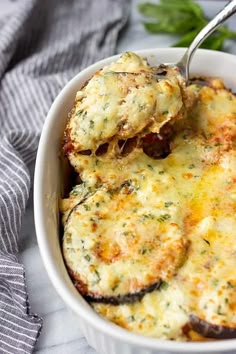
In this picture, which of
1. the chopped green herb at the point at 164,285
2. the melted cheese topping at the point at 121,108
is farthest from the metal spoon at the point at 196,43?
the chopped green herb at the point at 164,285

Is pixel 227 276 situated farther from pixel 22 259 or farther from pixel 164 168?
pixel 22 259

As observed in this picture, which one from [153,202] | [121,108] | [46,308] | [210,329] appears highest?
[121,108]

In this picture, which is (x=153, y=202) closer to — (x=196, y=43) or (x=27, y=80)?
(x=196, y=43)

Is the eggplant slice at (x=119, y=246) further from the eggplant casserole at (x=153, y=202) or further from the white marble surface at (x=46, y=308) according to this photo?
the white marble surface at (x=46, y=308)

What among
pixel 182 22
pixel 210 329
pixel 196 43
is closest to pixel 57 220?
pixel 210 329

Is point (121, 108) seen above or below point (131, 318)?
above

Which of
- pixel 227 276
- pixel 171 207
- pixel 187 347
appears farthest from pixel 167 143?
pixel 187 347

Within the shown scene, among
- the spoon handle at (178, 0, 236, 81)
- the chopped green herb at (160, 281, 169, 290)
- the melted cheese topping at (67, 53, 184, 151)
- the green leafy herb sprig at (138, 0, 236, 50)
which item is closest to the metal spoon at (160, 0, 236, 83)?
the spoon handle at (178, 0, 236, 81)
